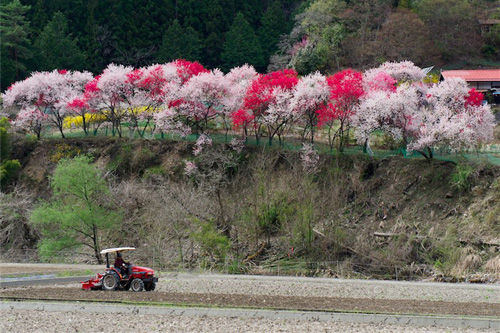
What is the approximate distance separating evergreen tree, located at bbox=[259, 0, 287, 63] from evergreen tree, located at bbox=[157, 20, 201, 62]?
7196mm

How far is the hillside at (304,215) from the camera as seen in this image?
1198 inches

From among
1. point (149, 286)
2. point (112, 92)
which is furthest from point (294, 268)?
point (112, 92)

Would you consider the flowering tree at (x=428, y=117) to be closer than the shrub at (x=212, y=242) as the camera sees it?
No

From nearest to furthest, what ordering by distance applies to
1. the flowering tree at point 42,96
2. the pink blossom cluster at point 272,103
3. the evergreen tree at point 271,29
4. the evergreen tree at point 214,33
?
the pink blossom cluster at point 272,103, the flowering tree at point 42,96, the evergreen tree at point 214,33, the evergreen tree at point 271,29

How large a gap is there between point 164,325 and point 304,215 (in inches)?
616

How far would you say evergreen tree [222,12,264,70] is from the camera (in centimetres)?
6619

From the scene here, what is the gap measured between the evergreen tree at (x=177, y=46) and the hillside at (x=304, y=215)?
23.6 m

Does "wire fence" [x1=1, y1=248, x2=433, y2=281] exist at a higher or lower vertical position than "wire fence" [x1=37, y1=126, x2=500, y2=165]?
lower

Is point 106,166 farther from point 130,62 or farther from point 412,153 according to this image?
point 130,62

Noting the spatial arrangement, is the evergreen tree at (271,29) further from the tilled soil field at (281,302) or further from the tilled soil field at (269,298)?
the tilled soil field at (281,302)

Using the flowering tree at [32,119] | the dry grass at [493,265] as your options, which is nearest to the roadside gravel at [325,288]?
the dry grass at [493,265]

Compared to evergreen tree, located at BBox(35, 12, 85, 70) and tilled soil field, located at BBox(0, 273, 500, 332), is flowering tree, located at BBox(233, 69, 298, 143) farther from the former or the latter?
evergreen tree, located at BBox(35, 12, 85, 70)

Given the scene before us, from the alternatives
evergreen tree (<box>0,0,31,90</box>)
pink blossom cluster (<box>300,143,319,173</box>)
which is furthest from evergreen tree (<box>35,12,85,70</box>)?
pink blossom cluster (<box>300,143,319,173</box>)

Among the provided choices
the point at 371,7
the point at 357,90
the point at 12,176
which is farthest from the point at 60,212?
the point at 371,7
